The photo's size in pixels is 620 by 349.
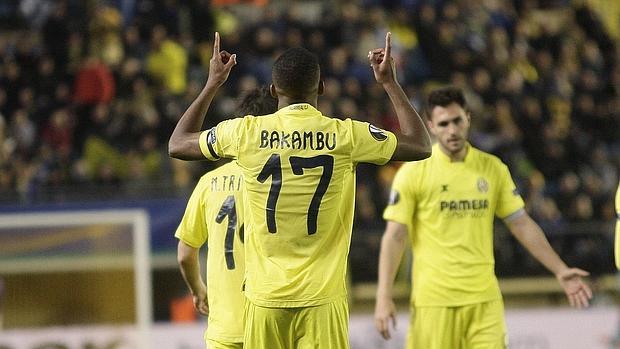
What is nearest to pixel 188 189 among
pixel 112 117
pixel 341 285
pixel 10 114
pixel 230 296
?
pixel 112 117

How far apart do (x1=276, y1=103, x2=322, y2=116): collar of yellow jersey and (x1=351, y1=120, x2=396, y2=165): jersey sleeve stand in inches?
8.0

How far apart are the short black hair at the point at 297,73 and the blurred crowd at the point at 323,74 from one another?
7160 millimetres

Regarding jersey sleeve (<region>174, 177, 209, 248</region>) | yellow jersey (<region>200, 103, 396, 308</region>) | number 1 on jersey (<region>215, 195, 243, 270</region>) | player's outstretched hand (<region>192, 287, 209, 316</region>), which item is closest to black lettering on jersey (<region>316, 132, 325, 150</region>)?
yellow jersey (<region>200, 103, 396, 308</region>)

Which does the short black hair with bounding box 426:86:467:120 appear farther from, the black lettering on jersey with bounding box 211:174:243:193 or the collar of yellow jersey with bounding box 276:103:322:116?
the collar of yellow jersey with bounding box 276:103:322:116

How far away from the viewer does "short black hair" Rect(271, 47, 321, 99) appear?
521 centimetres

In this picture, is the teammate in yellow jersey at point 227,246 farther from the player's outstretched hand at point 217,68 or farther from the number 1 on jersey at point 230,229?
the player's outstretched hand at point 217,68

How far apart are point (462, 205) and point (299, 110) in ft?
8.47

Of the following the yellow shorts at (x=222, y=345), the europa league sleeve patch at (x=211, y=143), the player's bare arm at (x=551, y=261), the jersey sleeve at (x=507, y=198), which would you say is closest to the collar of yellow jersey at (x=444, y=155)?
the jersey sleeve at (x=507, y=198)

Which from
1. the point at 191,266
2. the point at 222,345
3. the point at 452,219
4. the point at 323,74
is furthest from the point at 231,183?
the point at 323,74

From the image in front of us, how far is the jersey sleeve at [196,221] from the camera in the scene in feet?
21.2

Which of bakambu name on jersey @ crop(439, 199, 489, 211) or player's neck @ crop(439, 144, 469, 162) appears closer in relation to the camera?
Answer: bakambu name on jersey @ crop(439, 199, 489, 211)

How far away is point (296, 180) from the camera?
206 inches

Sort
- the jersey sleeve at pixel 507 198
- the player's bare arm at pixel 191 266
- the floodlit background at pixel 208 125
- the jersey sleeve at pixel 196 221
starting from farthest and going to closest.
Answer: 1. the floodlit background at pixel 208 125
2. the jersey sleeve at pixel 507 198
3. the player's bare arm at pixel 191 266
4. the jersey sleeve at pixel 196 221

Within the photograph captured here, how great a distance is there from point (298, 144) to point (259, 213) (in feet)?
1.21
